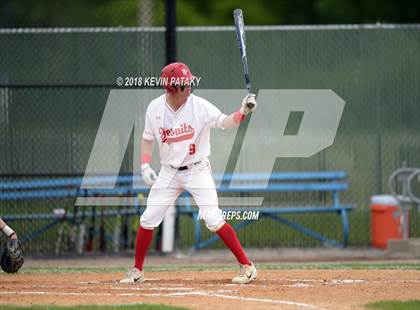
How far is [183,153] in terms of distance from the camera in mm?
9602

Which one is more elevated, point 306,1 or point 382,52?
point 306,1

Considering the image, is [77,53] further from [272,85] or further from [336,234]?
[336,234]

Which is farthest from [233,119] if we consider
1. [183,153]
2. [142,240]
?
[142,240]

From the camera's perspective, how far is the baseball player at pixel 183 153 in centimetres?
958

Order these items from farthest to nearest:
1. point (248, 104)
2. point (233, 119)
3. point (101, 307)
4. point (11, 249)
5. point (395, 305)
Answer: point (11, 249) < point (233, 119) < point (248, 104) < point (395, 305) < point (101, 307)

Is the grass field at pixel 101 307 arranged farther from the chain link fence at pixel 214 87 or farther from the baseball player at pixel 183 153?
the chain link fence at pixel 214 87

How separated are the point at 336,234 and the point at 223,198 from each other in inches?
69.8

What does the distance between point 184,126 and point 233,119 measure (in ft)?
1.56

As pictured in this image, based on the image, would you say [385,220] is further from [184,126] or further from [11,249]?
[11,249]

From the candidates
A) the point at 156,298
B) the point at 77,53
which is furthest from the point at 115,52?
the point at 156,298

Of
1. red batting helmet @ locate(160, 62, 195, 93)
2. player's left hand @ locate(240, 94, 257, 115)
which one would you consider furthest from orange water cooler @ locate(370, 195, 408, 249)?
red batting helmet @ locate(160, 62, 195, 93)

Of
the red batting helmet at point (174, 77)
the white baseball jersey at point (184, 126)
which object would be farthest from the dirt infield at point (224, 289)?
the red batting helmet at point (174, 77)

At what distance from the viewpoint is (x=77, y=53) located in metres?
14.5

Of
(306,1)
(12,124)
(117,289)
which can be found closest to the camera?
(117,289)
